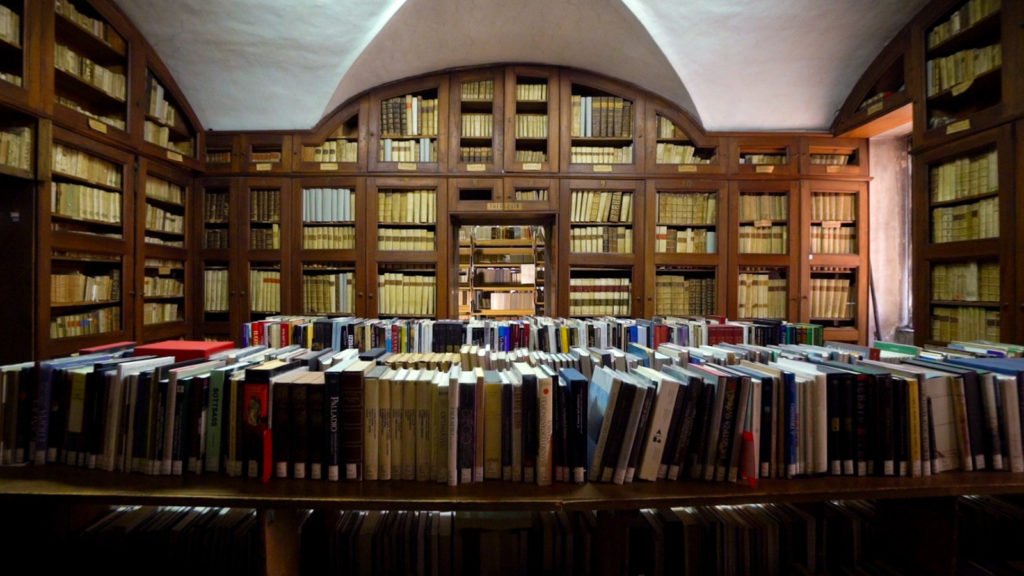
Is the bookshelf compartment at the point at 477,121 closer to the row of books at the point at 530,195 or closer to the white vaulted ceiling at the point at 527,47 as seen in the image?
the white vaulted ceiling at the point at 527,47

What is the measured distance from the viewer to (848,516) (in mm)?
1365

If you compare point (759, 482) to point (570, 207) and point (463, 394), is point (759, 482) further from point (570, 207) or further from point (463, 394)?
point (570, 207)

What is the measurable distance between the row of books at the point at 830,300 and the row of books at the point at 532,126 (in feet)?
10.3

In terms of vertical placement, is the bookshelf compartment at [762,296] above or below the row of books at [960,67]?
below

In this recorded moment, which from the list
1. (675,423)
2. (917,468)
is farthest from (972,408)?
(675,423)

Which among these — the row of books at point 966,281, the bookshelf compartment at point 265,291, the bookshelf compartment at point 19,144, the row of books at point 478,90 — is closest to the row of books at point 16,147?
the bookshelf compartment at point 19,144

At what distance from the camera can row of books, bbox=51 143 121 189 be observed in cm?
282

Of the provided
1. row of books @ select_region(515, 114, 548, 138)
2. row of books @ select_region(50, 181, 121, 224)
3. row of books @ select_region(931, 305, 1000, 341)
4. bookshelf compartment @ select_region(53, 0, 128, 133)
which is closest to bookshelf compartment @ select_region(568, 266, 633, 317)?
row of books @ select_region(515, 114, 548, 138)

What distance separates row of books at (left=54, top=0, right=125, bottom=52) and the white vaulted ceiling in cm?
23

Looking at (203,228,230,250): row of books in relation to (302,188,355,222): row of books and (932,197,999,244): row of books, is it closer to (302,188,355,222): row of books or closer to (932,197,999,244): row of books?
(302,188,355,222): row of books

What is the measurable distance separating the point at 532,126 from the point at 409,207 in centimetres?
149

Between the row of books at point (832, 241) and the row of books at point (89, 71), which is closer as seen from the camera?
the row of books at point (89, 71)

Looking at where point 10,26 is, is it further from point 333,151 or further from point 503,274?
point 503,274

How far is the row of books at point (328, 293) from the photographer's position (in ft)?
13.1
